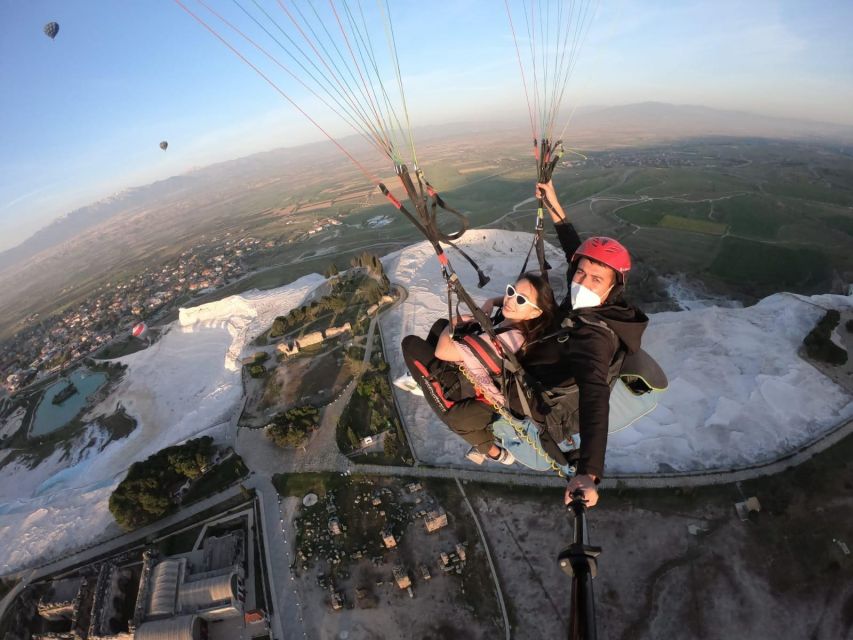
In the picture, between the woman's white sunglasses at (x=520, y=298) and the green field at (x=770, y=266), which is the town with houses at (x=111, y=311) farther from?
the green field at (x=770, y=266)

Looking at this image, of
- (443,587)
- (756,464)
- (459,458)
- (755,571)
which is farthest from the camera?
(459,458)

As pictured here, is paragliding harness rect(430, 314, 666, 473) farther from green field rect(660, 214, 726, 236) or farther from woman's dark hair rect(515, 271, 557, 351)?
green field rect(660, 214, 726, 236)

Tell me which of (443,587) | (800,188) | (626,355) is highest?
(626,355)

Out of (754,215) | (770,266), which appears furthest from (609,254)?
(754,215)

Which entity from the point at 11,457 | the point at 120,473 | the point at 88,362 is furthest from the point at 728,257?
the point at 88,362

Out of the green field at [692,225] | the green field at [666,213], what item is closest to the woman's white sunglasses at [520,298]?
the green field at [692,225]

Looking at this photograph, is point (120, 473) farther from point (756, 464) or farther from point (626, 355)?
point (756, 464)
